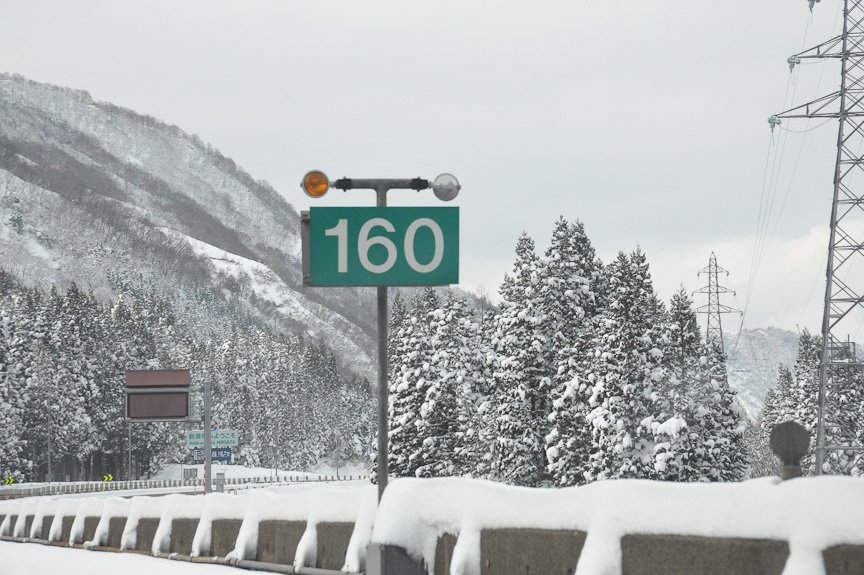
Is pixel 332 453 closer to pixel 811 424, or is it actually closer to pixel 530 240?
pixel 811 424

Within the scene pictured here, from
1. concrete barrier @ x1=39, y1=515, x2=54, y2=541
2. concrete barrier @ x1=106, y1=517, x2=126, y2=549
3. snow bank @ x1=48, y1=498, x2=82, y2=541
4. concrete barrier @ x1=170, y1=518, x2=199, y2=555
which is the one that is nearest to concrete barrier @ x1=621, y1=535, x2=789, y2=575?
concrete barrier @ x1=170, y1=518, x2=199, y2=555

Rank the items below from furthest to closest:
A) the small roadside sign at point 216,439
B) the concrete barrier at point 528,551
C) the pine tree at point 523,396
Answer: the small roadside sign at point 216,439 < the pine tree at point 523,396 < the concrete barrier at point 528,551

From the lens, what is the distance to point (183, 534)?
52.3 ft

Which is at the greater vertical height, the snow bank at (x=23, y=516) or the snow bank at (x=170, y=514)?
the snow bank at (x=170, y=514)

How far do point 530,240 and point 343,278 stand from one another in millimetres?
47979

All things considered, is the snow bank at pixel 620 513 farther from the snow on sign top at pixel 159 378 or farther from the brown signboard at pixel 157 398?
the snow on sign top at pixel 159 378

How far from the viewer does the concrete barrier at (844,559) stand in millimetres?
5422

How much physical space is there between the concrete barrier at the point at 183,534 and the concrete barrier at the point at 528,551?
8231mm

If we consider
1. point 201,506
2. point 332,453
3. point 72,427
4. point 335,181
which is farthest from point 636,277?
point 332,453

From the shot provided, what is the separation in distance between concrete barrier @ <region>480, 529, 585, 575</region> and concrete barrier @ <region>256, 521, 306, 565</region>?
4.28 m

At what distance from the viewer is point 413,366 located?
66.8 meters

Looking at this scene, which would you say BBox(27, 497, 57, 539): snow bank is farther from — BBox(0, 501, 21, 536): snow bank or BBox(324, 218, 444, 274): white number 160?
BBox(324, 218, 444, 274): white number 160

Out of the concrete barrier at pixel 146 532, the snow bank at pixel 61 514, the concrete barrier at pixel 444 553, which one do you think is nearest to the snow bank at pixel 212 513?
the concrete barrier at pixel 146 532

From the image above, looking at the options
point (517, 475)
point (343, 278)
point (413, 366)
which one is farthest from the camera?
point (413, 366)
